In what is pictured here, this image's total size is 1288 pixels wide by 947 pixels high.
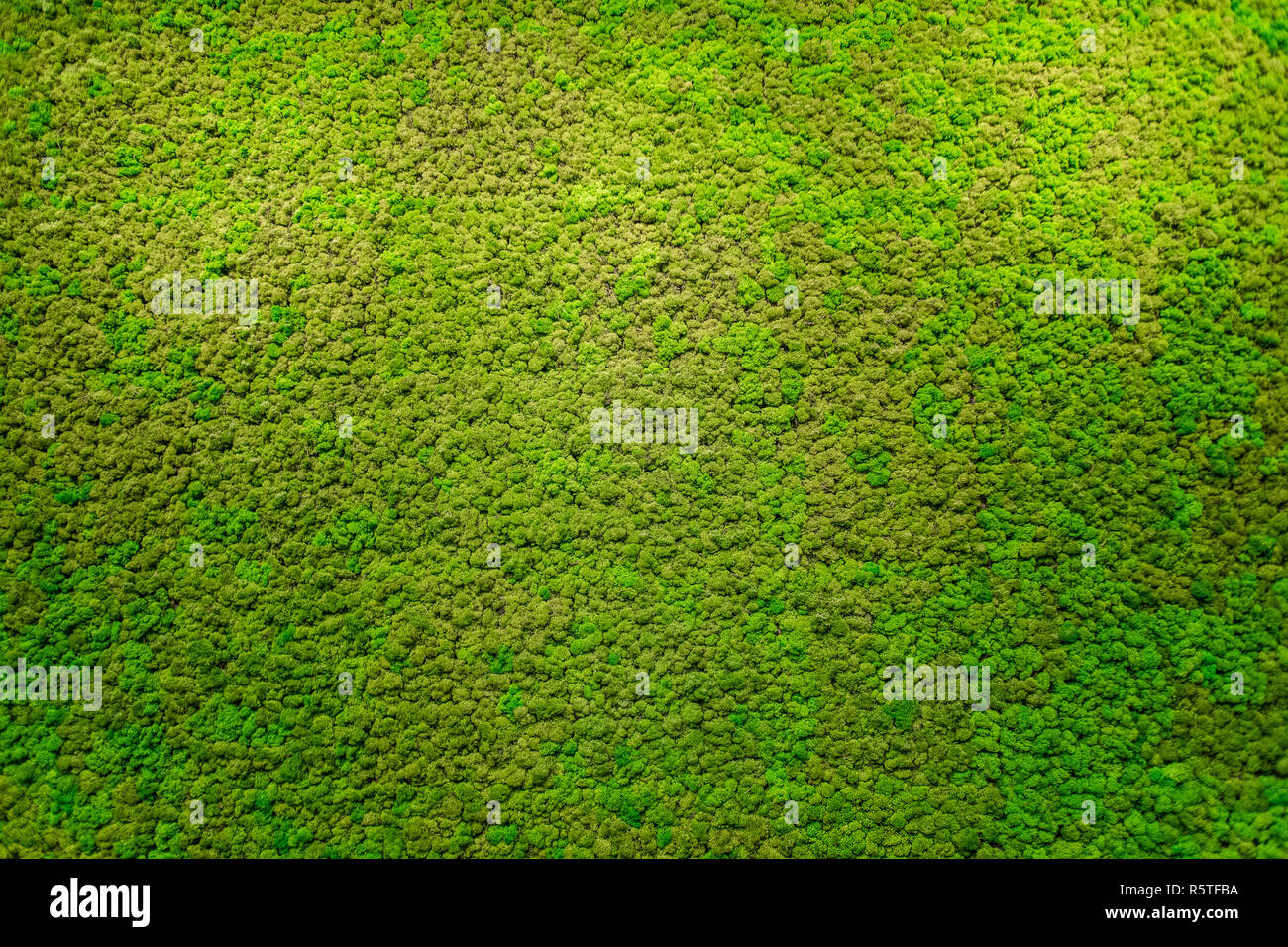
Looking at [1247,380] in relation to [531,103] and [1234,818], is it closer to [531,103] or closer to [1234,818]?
[1234,818]

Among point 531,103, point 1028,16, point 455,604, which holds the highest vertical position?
point 1028,16

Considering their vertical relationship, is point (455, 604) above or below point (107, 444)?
below

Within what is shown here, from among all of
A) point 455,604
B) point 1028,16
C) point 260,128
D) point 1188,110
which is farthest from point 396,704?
point 1188,110

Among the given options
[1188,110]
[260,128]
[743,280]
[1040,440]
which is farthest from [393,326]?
[1188,110]

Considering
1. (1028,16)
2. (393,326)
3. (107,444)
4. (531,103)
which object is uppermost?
(1028,16)

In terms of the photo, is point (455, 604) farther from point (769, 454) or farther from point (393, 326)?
point (769, 454)

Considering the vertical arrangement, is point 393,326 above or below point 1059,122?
below
